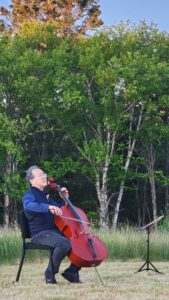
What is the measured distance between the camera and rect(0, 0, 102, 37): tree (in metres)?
35.2

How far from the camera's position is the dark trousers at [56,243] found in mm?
8078

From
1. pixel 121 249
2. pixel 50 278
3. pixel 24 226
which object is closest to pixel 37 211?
pixel 24 226

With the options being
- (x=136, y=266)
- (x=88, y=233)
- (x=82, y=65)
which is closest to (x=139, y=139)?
(x=82, y=65)

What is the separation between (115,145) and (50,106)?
13.5 feet

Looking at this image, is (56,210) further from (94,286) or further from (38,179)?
(94,286)

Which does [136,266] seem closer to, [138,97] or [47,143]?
[138,97]

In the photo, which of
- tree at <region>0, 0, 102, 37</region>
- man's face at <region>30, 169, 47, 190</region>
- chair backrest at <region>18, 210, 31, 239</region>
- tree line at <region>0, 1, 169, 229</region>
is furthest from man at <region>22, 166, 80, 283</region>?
tree at <region>0, 0, 102, 37</region>

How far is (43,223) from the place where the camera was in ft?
27.7

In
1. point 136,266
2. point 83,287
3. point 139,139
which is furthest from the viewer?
point 139,139

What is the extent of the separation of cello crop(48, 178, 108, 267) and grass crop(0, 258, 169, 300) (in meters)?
0.30

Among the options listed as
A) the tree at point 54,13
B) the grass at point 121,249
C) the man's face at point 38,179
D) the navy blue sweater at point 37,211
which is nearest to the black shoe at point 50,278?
the navy blue sweater at point 37,211

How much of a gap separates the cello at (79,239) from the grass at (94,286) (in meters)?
0.30

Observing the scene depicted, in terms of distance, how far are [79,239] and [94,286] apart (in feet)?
1.83

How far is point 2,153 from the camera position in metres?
28.3
